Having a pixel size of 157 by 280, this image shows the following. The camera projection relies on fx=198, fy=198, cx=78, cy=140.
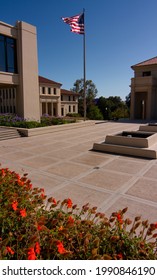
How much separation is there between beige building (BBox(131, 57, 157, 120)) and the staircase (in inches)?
807

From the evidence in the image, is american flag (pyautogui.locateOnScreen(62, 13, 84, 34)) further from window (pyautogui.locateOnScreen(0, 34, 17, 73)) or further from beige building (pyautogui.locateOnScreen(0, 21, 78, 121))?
window (pyautogui.locateOnScreen(0, 34, 17, 73))

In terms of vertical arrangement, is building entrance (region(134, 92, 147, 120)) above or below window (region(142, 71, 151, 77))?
below

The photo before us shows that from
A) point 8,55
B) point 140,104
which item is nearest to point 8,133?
point 8,55

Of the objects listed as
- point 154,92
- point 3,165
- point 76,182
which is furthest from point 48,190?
point 154,92

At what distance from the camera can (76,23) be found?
2036 cm

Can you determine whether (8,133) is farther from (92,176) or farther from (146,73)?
(146,73)

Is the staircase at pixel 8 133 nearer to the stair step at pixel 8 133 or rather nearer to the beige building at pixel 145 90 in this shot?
the stair step at pixel 8 133

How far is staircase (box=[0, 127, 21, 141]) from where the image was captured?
1475 cm

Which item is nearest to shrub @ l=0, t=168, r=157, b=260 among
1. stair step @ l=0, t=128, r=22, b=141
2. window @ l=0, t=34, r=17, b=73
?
stair step @ l=0, t=128, r=22, b=141

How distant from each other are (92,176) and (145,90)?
26548 mm

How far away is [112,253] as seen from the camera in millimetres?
2479

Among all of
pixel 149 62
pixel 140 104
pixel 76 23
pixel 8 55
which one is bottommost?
pixel 140 104

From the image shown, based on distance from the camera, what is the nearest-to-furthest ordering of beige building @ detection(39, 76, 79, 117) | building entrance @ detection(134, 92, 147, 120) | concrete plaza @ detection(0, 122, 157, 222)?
concrete plaza @ detection(0, 122, 157, 222) < building entrance @ detection(134, 92, 147, 120) < beige building @ detection(39, 76, 79, 117)
